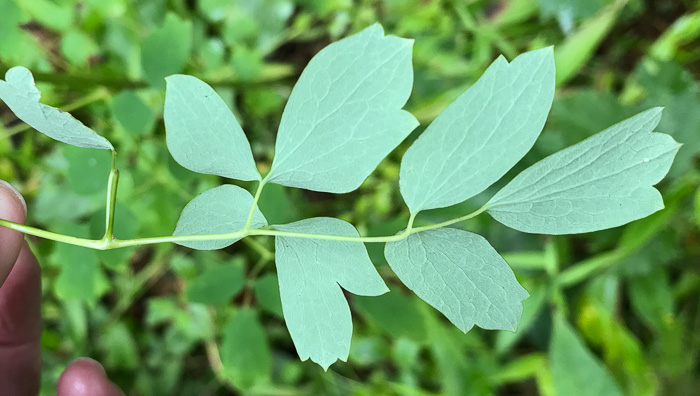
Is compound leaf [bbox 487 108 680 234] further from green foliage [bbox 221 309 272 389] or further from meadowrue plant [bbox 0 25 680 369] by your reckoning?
green foliage [bbox 221 309 272 389]

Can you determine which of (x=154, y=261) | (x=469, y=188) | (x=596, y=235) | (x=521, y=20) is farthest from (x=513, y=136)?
(x=154, y=261)

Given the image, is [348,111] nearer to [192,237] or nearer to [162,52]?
[192,237]

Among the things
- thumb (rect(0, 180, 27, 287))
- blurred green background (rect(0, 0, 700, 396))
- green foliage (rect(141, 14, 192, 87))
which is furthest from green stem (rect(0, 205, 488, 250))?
green foliage (rect(141, 14, 192, 87))

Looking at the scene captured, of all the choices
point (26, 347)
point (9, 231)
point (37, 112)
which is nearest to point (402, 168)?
point (37, 112)

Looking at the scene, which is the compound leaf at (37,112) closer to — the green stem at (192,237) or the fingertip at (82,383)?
the green stem at (192,237)

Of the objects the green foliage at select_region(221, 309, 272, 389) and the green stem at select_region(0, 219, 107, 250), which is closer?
the green stem at select_region(0, 219, 107, 250)
